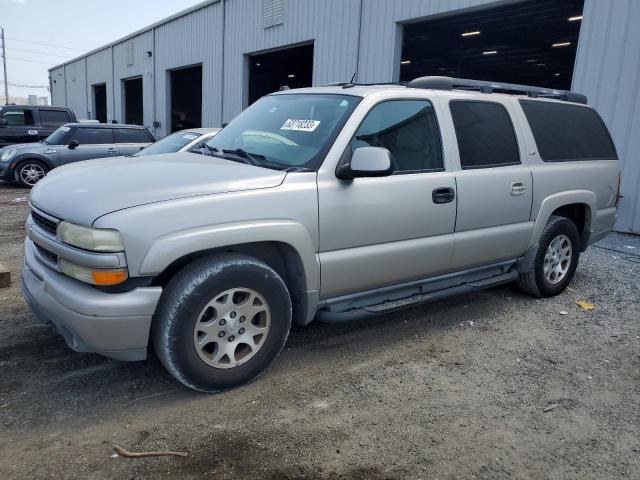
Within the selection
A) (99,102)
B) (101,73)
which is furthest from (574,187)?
(99,102)

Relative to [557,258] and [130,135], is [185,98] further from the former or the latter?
[557,258]

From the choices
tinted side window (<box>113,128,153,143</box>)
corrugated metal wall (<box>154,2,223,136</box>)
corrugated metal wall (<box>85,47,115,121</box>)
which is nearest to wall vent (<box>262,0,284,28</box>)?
corrugated metal wall (<box>154,2,223,136</box>)

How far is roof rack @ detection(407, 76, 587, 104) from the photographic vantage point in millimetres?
4312

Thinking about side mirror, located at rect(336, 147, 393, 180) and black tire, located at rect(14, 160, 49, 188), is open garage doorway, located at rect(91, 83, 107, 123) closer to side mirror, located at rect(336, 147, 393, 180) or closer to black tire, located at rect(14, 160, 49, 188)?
black tire, located at rect(14, 160, 49, 188)

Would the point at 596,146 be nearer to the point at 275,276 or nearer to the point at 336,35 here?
the point at 275,276

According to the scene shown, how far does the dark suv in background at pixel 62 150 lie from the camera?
478 inches

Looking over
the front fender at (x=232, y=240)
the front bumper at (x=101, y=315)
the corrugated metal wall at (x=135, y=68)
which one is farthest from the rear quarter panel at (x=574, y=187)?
the corrugated metal wall at (x=135, y=68)

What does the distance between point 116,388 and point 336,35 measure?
452 inches

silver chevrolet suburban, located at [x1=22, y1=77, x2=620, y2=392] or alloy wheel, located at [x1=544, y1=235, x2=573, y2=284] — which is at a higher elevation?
silver chevrolet suburban, located at [x1=22, y1=77, x2=620, y2=392]

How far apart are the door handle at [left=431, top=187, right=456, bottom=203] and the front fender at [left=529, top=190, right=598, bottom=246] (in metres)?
1.27

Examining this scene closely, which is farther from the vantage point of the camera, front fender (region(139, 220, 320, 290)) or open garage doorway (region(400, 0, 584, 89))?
open garage doorway (region(400, 0, 584, 89))

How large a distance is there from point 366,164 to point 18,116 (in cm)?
1481

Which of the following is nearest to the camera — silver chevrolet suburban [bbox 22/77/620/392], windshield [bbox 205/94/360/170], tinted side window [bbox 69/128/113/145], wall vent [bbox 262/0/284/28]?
silver chevrolet suburban [bbox 22/77/620/392]

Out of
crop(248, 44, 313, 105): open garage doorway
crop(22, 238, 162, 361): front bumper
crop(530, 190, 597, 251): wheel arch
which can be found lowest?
crop(22, 238, 162, 361): front bumper
